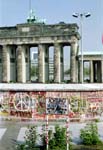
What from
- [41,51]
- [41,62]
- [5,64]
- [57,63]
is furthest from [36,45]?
[5,64]

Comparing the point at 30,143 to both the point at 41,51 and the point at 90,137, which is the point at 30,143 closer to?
the point at 90,137

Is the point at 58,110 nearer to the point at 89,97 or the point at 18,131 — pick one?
the point at 89,97

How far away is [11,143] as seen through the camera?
14.9 meters

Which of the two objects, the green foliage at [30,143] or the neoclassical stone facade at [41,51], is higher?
the neoclassical stone facade at [41,51]

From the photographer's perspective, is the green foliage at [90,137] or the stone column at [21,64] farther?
the stone column at [21,64]

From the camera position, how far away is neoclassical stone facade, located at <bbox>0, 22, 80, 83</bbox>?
65.8 meters

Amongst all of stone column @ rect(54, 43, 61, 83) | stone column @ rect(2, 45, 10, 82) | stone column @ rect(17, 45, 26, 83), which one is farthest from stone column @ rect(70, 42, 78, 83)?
stone column @ rect(2, 45, 10, 82)

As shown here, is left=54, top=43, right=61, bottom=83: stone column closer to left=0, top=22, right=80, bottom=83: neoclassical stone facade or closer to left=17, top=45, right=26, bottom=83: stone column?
left=0, top=22, right=80, bottom=83: neoclassical stone facade

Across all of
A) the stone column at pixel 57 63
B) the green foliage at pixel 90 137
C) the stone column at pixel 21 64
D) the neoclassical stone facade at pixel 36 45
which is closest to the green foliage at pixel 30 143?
the green foliage at pixel 90 137

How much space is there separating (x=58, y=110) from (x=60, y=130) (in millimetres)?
7563

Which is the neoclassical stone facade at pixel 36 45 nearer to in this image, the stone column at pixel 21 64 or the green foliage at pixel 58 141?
the stone column at pixel 21 64

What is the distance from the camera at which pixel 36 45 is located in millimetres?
69750

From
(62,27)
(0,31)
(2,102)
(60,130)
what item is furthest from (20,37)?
(60,130)

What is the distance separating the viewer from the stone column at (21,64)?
68188 mm
